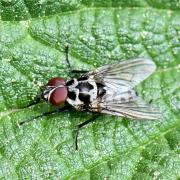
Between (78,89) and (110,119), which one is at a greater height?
(78,89)

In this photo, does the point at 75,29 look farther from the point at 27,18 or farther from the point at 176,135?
the point at 176,135

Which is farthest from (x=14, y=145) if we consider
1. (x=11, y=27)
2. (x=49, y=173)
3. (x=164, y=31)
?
(x=164, y=31)

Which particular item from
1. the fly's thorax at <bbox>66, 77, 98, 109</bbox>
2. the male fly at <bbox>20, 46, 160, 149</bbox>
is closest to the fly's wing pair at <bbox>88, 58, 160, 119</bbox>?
the male fly at <bbox>20, 46, 160, 149</bbox>

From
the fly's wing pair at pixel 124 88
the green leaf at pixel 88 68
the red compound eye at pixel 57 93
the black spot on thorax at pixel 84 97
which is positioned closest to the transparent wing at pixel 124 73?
the fly's wing pair at pixel 124 88

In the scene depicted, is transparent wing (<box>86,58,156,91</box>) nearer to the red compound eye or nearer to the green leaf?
the green leaf

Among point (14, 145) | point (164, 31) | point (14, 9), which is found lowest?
point (14, 145)

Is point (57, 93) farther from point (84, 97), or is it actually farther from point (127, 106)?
point (127, 106)
